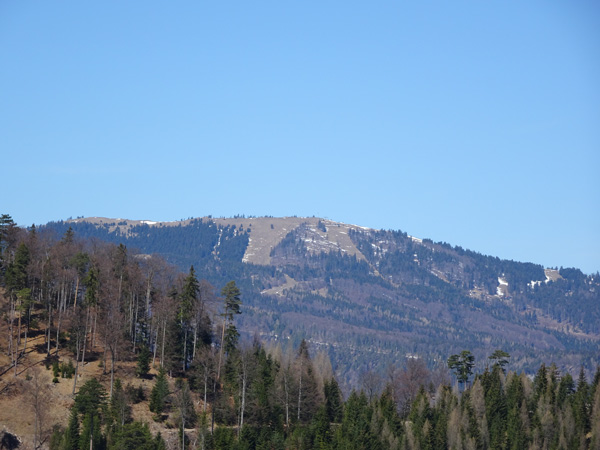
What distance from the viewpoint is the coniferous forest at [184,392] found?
10406cm

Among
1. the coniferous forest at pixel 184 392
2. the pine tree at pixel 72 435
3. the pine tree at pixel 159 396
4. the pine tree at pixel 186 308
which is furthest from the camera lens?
the pine tree at pixel 186 308

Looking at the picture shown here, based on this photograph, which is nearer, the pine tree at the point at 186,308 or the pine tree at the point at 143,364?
the pine tree at the point at 143,364

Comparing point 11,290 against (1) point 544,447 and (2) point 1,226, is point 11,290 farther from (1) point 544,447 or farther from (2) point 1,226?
(1) point 544,447

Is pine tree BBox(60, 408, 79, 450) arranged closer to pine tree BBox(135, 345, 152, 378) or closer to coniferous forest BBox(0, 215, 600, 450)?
coniferous forest BBox(0, 215, 600, 450)

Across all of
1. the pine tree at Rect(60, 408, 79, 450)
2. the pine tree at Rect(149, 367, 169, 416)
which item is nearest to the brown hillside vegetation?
the pine tree at Rect(149, 367, 169, 416)

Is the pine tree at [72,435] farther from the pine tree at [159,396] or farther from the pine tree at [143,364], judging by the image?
the pine tree at [143,364]

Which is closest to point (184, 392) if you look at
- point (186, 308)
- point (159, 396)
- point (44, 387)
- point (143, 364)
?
point (159, 396)

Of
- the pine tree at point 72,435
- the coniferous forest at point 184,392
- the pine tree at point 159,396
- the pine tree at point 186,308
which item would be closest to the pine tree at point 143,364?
the coniferous forest at point 184,392

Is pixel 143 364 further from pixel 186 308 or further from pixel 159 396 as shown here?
pixel 186 308

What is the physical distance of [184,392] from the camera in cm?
10612

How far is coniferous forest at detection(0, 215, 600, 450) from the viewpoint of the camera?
104m

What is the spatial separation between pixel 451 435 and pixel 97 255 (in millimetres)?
Result: 62343

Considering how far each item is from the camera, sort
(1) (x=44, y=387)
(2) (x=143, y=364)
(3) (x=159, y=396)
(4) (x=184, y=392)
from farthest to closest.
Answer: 1. (2) (x=143, y=364)
2. (3) (x=159, y=396)
3. (1) (x=44, y=387)
4. (4) (x=184, y=392)

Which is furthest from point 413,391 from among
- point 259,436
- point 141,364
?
point 141,364
